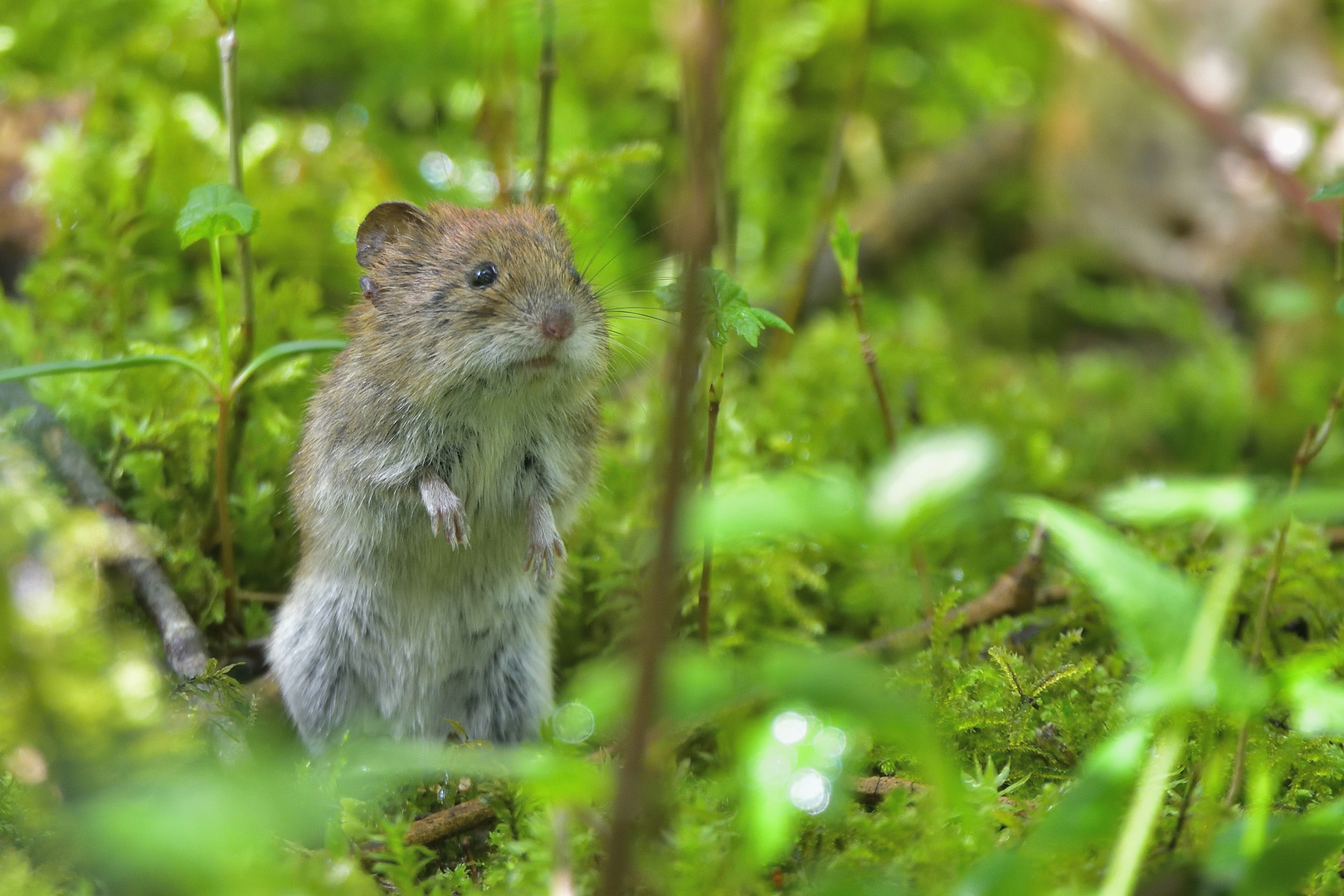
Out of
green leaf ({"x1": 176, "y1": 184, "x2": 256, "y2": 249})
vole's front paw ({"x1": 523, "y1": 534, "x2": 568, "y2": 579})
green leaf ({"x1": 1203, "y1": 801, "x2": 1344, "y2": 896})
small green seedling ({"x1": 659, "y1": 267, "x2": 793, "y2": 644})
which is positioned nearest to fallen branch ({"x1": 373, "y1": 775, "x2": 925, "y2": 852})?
vole's front paw ({"x1": 523, "y1": 534, "x2": 568, "y2": 579})

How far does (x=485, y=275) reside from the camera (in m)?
2.84

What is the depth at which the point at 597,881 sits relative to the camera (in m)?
2.01

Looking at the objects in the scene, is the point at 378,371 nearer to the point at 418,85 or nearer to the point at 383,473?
the point at 383,473

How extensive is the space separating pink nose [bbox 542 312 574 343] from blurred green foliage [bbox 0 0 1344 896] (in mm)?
404

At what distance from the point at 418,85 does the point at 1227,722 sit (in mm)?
4883

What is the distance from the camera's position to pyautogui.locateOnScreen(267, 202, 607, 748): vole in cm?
279

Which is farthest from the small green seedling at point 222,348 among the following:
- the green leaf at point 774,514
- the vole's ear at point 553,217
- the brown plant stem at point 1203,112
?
the brown plant stem at point 1203,112

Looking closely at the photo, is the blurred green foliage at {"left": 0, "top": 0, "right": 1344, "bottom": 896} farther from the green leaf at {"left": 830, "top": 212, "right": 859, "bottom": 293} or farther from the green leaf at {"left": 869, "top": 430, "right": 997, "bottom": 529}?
the green leaf at {"left": 830, "top": 212, "right": 859, "bottom": 293}

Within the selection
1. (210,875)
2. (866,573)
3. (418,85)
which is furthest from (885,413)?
(418,85)

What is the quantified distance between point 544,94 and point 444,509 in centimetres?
154

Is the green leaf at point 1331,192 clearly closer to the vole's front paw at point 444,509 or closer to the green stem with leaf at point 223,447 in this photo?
the vole's front paw at point 444,509

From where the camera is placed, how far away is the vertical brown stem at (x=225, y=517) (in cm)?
297

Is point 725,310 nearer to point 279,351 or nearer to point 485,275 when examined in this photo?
point 485,275

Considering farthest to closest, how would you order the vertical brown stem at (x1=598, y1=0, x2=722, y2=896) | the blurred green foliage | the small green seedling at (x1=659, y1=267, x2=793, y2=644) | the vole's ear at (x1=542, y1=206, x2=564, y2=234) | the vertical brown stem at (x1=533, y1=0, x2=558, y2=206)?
1. the vertical brown stem at (x1=533, y1=0, x2=558, y2=206)
2. the vole's ear at (x1=542, y1=206, x2=564, y2=234)
3. the small green seedling at (x1=659, y1=267, x2=793, y2=644)
4. the blurred green foliage
5. the vertical brown stem at (x1=598, y1=0, x2=722, y2=896)
